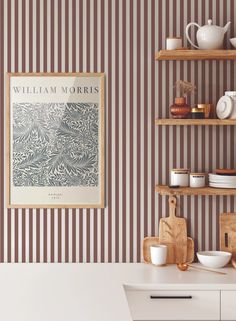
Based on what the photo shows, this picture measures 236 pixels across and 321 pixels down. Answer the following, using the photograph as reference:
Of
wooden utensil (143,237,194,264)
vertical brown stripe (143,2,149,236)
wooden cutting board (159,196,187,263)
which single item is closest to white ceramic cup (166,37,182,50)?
vertical brown stripe (143,2,149,236)

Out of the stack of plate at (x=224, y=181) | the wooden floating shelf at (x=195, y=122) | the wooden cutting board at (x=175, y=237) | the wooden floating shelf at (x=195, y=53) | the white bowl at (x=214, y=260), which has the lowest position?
the white bowl at (x=214, y=260)

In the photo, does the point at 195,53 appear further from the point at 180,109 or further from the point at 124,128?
the point at 124,128

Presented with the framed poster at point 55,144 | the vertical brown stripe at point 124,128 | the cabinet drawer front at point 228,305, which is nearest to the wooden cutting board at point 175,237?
the vertical brown stripe at point 124,128

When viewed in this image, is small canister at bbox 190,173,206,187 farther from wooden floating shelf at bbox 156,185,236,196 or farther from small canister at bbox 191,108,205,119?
small canister at bbox 191,108,205,119

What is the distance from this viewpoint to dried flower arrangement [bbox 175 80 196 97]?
10.8 feet

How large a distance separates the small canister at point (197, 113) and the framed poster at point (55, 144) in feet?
1.68

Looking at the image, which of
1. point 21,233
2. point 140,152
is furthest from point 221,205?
point 21,233

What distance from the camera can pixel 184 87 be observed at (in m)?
3.30

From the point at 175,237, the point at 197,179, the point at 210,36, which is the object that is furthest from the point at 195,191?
the point at 210,36

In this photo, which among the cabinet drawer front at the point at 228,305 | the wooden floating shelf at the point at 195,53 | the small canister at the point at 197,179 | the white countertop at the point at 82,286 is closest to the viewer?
the white countertop at the point at 82,286

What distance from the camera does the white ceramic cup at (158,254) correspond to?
3.22 meters

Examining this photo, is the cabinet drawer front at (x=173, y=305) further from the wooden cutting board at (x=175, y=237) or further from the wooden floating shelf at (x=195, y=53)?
the wooden floating shelf at (x=195, y=53)

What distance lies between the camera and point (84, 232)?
339 cm

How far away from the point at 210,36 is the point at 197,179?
770mm
